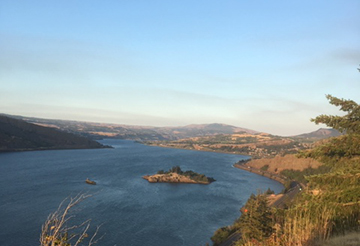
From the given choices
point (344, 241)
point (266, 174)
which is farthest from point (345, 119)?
point (266, 174)

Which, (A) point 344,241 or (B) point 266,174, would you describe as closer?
(A) point 344,241

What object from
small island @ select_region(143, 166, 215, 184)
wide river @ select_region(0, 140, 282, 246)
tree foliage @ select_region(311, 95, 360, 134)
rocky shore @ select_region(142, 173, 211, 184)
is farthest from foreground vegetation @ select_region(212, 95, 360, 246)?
rocky shore @ select_region(142, 173, 211, 184)

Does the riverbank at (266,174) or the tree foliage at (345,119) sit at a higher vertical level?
the tree foliage at (345,119)

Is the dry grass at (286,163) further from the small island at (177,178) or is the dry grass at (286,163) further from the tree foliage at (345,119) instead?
the tree foliage at (345,119)

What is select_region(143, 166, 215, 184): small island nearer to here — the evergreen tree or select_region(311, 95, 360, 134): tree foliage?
the evergreen tree

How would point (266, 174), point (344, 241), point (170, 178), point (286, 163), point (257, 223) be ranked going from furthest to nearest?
point (286, 163) < point (266, 174) < point (170, 178) < point (257, 223) < point (344, 241)

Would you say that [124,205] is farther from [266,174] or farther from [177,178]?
[266,174]

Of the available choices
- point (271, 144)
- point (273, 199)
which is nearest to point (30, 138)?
point (273, 199)

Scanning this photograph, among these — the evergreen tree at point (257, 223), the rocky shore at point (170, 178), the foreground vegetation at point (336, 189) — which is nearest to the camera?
the foreground vegetation at point (336, 189)

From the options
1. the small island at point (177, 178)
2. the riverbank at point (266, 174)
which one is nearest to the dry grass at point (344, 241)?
the small island at point (177, 178)
